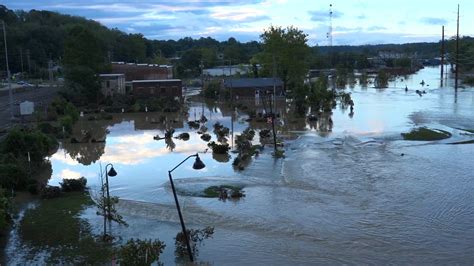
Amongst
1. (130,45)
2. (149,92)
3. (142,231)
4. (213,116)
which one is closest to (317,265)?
(142,231)

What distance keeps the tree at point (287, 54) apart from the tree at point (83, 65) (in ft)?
71.0

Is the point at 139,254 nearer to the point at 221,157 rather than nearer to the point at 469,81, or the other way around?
the point at 221,157

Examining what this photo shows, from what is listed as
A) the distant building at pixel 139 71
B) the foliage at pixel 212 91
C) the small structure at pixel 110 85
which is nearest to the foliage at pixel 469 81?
the foliage at pixel 212 91

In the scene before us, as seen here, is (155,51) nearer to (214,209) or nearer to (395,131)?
(395,131)

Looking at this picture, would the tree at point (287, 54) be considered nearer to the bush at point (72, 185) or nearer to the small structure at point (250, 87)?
the small structure at point (250, 87)

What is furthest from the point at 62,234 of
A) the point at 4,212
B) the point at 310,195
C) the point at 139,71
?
the point at 139,71

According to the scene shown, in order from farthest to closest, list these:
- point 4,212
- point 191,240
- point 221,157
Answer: point 221,157
point 4,212
point 191,240

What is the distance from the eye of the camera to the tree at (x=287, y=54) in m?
65.8

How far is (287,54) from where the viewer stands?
65.6 metres

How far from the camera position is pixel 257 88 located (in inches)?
2406

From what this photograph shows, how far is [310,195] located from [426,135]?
50.8 ft

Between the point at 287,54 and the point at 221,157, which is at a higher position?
the point at 287,54

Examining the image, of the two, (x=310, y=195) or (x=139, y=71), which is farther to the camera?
(x=139, y=71)

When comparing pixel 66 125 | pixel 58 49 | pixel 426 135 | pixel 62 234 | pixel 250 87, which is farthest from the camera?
pixel 58 49
